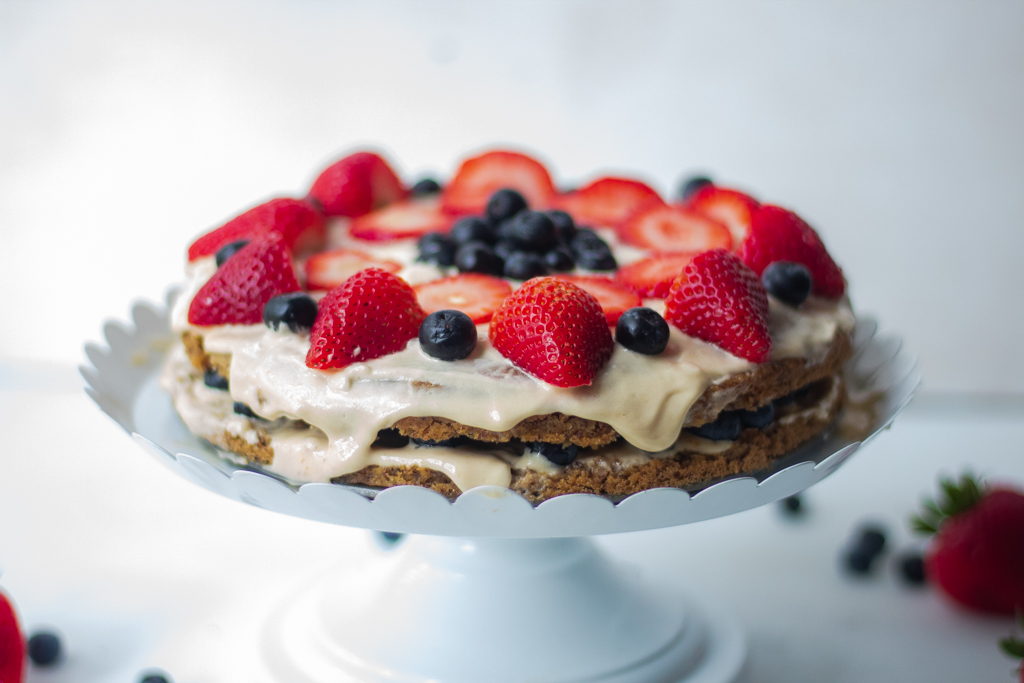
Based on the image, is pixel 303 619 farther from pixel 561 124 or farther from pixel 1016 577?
pixel 561 124

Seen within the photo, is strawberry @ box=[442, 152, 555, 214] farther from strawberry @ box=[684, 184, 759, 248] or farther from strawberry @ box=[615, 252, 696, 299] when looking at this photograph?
strawberry @ box=[615, 252, 696, 299]

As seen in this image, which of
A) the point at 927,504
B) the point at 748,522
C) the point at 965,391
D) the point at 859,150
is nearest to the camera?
the point at 927,504

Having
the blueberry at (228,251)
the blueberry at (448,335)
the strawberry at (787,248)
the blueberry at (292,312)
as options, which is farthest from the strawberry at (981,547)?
the blueberry at (228,251)

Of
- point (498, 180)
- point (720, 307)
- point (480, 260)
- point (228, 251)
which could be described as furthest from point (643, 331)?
point (498, 180)

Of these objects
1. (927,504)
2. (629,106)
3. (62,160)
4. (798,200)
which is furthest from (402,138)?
(927,504)

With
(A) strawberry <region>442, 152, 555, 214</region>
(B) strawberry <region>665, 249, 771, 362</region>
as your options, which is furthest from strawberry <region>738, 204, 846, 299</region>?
(A) strawberry <region>442, 152, 555, 214</region>

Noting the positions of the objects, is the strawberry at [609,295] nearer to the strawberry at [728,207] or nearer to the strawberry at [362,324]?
the strawberry at [362,324]

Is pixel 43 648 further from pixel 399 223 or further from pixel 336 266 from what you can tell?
pixel 399 223
